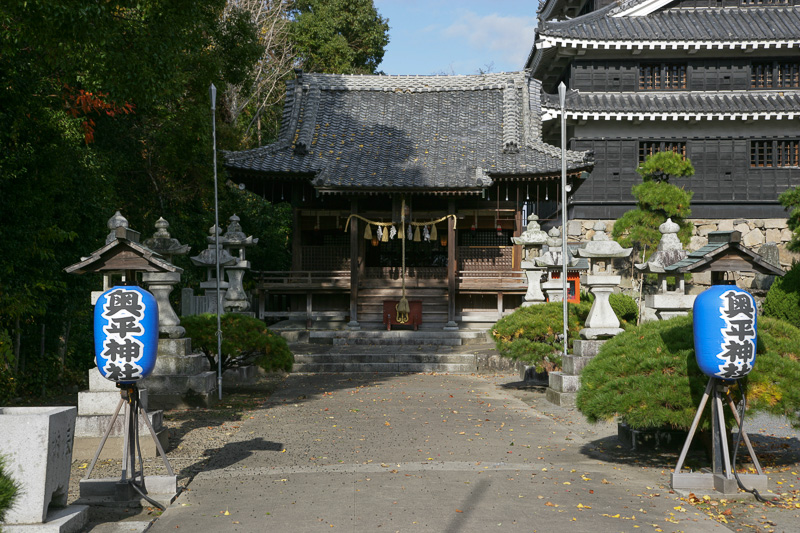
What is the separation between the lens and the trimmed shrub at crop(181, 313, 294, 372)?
13.4 metres

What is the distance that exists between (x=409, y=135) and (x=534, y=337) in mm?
13161

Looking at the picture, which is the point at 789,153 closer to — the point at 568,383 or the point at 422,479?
the point at 568,383

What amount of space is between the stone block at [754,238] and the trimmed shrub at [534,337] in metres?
15.5

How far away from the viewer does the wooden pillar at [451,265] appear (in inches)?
894

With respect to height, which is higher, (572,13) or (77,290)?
(572,13)

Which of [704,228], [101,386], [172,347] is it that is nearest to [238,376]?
[172,347]

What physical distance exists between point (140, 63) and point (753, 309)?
8.79m

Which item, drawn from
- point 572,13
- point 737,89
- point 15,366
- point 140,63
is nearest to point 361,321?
point 15,366

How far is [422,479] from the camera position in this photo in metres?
7.63

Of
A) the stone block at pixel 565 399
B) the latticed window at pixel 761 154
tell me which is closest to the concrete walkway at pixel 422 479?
the stone block at pixel 565 399

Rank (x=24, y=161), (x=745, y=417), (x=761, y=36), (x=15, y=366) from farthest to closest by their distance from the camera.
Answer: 1. (x=761, y=36)
2. (x=15, y=366)
3. (x=24, y=161)
4. (x=745, y=417)

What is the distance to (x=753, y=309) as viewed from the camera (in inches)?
285

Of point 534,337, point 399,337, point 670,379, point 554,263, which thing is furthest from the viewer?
point 399,337

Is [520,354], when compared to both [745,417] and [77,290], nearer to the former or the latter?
[745,417]
